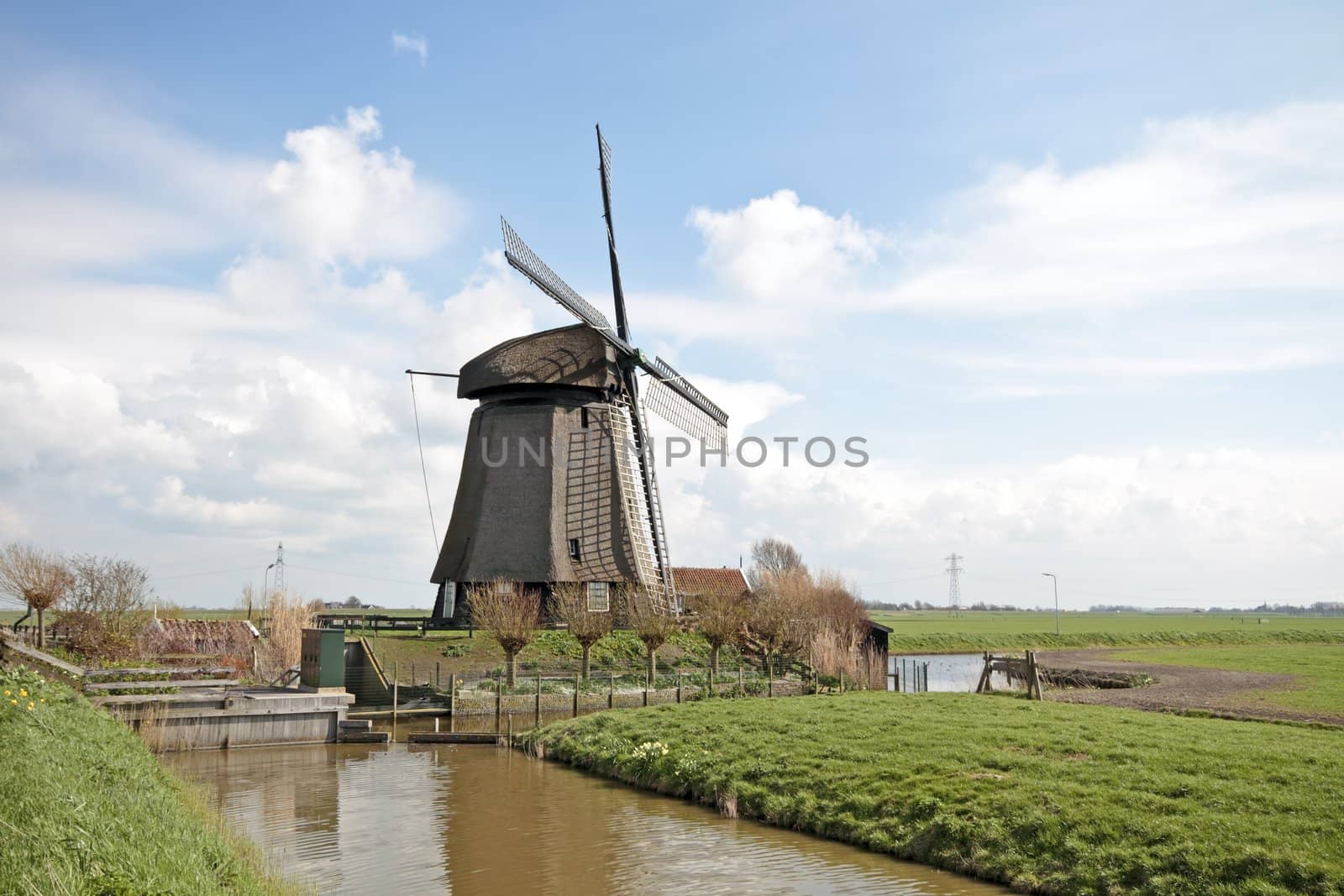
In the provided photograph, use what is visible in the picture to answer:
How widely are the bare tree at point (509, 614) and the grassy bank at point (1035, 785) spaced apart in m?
8.26

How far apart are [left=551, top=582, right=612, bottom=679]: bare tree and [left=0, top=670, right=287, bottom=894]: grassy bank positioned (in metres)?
16.2

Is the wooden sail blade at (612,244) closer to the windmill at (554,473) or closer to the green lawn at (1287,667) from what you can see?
the windmill at (554,473)

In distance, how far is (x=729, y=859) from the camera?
11.5 m

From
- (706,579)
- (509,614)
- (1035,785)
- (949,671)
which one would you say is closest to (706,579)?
(706,579)

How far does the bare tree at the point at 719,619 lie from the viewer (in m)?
28.8

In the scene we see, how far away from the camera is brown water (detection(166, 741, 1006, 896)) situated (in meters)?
10.5

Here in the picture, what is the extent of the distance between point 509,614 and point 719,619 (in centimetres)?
596

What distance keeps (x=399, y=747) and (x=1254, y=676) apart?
23.7m

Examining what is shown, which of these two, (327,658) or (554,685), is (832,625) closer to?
(554,685)

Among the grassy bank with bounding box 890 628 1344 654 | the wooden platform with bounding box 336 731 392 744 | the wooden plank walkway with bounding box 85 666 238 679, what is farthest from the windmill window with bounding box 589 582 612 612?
the grassy bank with bounding box 890 628 1344 654

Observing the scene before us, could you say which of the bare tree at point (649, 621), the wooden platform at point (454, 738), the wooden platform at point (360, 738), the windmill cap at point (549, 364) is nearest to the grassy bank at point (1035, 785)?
the wooden platform at point (454, 738)

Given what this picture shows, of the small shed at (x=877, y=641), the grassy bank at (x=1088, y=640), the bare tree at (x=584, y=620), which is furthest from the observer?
the grassy bank at (x=1088, y=640)

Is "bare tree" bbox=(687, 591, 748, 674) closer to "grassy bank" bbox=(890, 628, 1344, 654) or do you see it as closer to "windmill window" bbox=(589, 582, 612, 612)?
"windmill window" bbox=(589, 582, 612, 612)

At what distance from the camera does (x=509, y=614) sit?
89.6 ft
